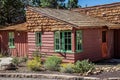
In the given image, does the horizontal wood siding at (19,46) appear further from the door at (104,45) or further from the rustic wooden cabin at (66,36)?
the door at (104,45)

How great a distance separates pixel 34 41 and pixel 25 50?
117 inches

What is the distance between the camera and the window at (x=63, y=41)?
66.8 ft

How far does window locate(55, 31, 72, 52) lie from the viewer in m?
20.4

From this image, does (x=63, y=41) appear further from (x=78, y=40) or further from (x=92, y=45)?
(x=92, y=45)

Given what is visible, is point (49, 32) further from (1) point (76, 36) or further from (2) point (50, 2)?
(2) point (50, 2)

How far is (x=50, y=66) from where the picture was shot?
17.6 meters

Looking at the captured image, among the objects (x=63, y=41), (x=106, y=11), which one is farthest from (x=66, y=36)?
(x=106, y=11)

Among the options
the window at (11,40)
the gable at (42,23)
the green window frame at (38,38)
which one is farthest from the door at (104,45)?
the window at (11,40)

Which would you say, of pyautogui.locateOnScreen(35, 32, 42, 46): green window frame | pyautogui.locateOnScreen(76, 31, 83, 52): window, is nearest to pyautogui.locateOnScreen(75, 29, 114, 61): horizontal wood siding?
pyautogui.locateOnScreen(76, 31, 83, 52): window

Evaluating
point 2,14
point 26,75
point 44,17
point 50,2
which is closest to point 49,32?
point 44,17

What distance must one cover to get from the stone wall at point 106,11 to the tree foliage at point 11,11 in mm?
12498

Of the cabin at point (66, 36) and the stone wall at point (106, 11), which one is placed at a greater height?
the stone wall at point (106, 11)

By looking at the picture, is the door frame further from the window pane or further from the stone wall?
the window pane

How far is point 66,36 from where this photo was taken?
20.5 m
